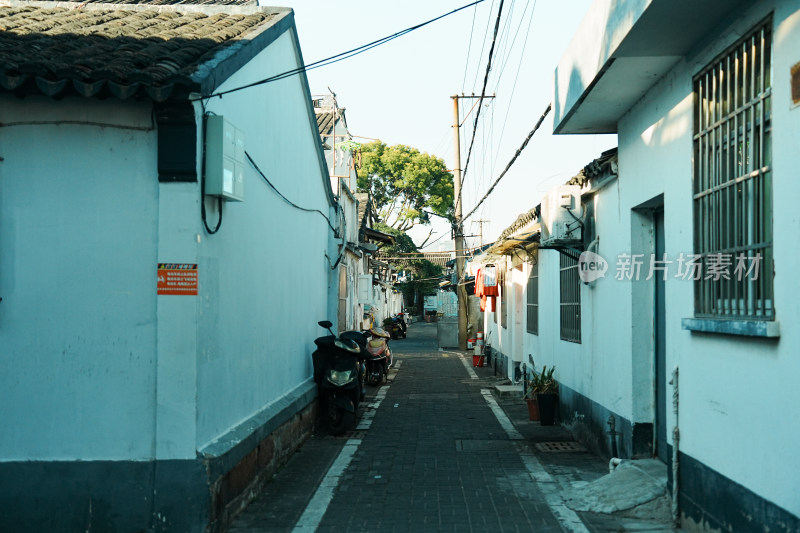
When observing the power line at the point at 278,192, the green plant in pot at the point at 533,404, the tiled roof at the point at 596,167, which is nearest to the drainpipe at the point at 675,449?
the tiled roof at the point at 596,167

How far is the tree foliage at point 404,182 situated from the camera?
42.3m

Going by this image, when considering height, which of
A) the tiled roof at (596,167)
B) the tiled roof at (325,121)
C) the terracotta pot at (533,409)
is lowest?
the terracotta pot at (533,409)

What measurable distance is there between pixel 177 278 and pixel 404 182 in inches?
1454

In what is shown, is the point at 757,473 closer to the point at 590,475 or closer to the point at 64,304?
the point at 590,475

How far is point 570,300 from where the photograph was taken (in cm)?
1127

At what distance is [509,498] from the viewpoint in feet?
23.7

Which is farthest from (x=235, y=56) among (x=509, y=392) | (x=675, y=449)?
(x=509, y=392)

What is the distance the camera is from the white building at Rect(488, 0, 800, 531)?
4.59 m

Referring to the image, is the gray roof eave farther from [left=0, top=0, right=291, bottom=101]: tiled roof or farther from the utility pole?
the utility pole

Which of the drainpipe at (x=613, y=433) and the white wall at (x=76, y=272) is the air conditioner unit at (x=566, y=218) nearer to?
the drainpipe at (x=613, y=433)

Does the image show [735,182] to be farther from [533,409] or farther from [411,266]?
[411,266]

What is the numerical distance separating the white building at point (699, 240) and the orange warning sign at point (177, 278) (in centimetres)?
394

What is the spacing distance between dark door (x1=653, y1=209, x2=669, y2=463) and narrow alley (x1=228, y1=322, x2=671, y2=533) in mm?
879

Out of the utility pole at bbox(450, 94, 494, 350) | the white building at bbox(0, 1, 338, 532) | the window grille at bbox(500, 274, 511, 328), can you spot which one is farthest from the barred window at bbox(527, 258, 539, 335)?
the utility pole at bbox(450, 94, 494, 350)
